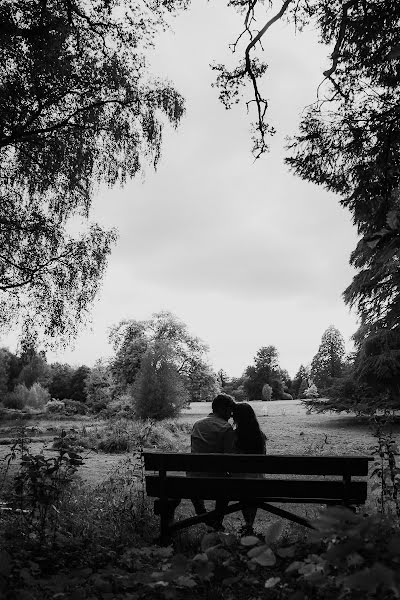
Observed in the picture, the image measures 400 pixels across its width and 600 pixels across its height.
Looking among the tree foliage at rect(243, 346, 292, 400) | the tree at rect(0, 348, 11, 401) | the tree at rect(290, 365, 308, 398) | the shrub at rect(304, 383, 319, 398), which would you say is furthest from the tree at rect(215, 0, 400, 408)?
the tree at rect(290, 365, 308, 398)

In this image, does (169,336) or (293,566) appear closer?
(293,566)

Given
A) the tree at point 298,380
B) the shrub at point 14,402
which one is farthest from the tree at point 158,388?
the tree at point 298,380

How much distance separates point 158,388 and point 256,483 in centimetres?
1927

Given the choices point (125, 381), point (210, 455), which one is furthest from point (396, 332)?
point (125, 381)

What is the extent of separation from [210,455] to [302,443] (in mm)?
11454

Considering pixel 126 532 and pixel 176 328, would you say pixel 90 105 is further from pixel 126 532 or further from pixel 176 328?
pixel 176 328

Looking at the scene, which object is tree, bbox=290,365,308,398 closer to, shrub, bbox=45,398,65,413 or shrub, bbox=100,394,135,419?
shrub, bbox=45,398,65,413

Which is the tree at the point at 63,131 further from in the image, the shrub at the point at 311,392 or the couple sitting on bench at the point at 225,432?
the shrub at the point at 311,392

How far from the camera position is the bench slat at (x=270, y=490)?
14.0 ft

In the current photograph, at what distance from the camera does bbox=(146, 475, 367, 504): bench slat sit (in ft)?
14.0

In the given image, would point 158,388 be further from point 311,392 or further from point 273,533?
point 273,533

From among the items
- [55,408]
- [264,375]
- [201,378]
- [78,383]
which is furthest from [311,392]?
[264,375]

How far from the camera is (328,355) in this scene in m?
68.5

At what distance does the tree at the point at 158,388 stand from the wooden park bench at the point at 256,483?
18.8m
